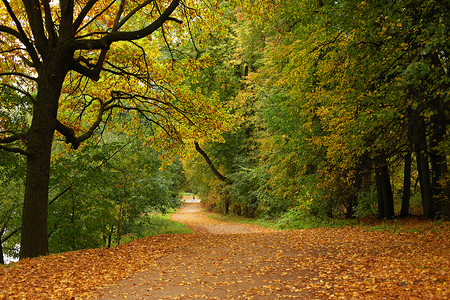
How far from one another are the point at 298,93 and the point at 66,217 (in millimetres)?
9848

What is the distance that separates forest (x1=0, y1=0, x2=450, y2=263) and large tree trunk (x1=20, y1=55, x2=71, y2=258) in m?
0.03

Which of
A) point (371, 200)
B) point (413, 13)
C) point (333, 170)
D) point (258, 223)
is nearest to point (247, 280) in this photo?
point (333, 170)

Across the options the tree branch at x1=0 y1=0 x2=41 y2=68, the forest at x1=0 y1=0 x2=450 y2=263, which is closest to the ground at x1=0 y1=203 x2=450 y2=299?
the forest at x1=0 y1=0 x2=450 y2=263

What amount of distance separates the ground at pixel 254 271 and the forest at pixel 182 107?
73.1 inches

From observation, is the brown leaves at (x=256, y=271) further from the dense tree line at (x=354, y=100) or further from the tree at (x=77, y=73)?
the dense tree line at (x=354, y=100)

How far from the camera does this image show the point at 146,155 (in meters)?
12.9

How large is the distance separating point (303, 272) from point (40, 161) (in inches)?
251

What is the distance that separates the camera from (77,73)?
35.1 ft

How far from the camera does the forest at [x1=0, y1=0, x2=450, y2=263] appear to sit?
7078 millimetres

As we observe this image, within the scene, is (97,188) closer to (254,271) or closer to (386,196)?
(254,271)

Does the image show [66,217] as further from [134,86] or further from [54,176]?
[134,86]

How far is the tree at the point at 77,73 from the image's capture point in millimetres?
7348

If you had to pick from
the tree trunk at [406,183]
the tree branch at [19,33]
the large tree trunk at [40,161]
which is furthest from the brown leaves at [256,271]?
the tree branch at [19,33]

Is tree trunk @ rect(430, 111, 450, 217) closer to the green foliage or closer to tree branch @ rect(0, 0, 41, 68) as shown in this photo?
the green foliage
